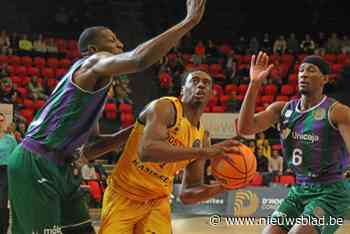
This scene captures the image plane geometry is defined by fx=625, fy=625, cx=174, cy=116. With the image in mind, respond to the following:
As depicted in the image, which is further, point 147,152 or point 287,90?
point 287,90

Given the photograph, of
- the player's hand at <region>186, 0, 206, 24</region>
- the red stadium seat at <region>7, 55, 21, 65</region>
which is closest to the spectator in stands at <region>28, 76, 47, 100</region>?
the red stadium seat at <region>7, 55, 21, 65</region>

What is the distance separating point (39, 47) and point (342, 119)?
43.3 ft

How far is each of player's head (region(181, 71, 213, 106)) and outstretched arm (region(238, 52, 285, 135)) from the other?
1.83 ft

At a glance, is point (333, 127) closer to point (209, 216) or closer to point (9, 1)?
point (209, 216)

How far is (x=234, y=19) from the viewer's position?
2034cm

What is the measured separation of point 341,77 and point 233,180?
13.1 m

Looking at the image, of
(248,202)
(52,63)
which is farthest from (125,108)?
(248,202)

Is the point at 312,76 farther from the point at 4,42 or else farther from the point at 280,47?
the point at 280,47

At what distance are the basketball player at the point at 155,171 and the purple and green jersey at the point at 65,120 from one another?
522mm

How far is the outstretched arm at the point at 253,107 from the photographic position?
497cm

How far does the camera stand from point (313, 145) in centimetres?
492

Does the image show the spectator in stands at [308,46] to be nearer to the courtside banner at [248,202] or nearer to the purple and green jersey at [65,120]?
the courtside banner at [248,202]

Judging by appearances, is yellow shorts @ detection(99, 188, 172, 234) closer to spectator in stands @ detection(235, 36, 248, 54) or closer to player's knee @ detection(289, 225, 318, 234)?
player's knee @ detection(289, 225, 318, 234)

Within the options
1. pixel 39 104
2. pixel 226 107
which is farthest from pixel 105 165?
pixel 226 107
